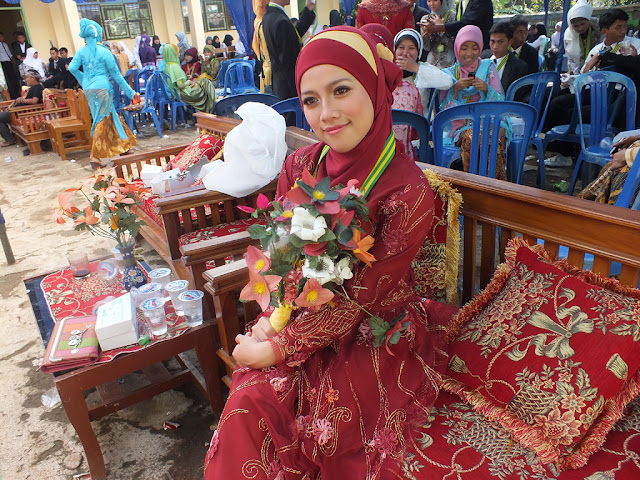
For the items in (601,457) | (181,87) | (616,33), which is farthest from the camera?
(181,87)

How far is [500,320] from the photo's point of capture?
1.44 m

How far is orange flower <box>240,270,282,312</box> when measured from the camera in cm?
121

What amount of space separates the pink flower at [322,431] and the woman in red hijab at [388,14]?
3358 mm

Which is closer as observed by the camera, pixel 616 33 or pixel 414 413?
pixel 414 413

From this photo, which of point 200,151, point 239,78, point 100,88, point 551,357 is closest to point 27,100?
point 100,88

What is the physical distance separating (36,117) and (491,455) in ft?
28.7

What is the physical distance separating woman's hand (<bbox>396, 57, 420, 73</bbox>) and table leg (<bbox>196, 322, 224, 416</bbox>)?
228 centimetres

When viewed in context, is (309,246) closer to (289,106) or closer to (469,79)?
(469,79)

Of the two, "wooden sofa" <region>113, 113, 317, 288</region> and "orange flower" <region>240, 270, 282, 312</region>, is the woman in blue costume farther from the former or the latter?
"orange flower" <region>240, 270, 282, 312</region>

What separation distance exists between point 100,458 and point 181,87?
657 cm

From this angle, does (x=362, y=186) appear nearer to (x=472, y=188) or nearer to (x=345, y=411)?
(x=472, y=188)

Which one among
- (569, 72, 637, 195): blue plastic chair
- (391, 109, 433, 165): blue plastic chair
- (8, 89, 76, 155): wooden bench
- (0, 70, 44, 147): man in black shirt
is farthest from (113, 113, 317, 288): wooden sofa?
(0, 70, 44, 147): man in black shirt

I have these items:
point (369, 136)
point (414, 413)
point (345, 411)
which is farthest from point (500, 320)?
point (369, 136)

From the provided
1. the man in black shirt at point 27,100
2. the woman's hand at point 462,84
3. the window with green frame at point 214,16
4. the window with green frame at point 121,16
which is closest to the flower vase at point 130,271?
the woman's hand at point 462,84
